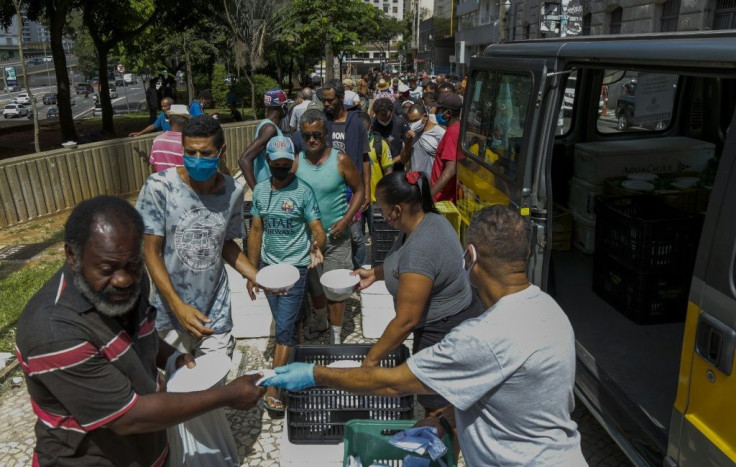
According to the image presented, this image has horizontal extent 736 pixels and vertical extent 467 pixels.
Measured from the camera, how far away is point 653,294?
13.0 ft

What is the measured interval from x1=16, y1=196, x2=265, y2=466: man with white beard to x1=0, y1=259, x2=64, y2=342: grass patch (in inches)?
143

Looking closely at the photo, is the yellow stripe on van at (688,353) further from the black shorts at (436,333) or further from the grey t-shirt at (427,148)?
the grey t-shirt at (427,148)

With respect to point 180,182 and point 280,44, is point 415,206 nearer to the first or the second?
point 180,182

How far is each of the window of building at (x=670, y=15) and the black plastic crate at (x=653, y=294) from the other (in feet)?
51.2

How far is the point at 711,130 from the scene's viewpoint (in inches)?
197

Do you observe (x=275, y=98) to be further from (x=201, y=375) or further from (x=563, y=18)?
(x=201, y=375)

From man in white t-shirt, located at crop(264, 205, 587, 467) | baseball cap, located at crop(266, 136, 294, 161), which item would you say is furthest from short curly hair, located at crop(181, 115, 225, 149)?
man in white t-shirt, located at crop(264, 205, 587, 467)

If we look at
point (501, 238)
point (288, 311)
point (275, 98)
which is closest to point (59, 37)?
point (275, 98)

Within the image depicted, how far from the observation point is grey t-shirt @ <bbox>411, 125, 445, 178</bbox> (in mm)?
6680

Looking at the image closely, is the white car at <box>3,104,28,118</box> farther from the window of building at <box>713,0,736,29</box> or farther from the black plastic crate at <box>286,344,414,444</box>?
the black plastic crate at <box>286,344,414,444</box>

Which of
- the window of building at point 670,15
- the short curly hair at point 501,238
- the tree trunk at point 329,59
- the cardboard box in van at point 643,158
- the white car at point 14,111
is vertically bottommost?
the white car at point 14,111

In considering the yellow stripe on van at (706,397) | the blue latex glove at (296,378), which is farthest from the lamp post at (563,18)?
the blue latex glove at (296,378)

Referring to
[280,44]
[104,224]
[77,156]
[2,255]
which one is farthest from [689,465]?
[280,44]

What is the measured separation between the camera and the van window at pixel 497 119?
3.87 meters
